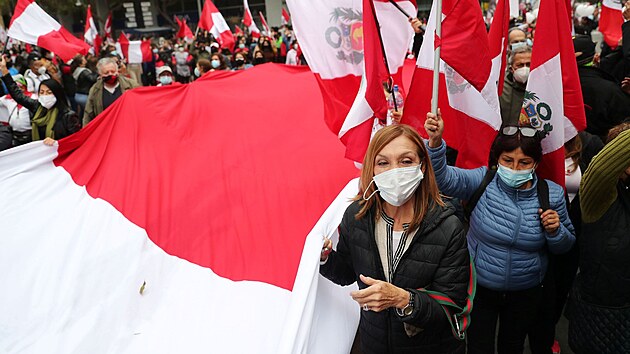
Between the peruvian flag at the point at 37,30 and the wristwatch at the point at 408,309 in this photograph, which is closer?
the wristwatch at the point at 408,309

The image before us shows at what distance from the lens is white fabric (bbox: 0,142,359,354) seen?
2.54 meters

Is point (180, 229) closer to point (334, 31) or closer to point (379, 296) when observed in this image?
point (334, 31)

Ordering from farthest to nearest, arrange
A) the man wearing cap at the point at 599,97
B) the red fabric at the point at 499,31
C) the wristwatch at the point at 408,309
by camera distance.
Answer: the man wearing cap at the point at 599,97 → the red fabric at the point at 499,31 → the wristwatch at the point at 408,309

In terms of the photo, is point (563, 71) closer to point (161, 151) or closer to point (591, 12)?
point (161, 151)

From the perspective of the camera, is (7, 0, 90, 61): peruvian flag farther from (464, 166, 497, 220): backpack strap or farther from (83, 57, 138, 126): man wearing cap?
(464, 166, 497, 220): backpack strap

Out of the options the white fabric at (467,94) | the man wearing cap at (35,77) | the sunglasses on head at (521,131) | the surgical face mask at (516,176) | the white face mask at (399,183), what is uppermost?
the white fabric at (467,94)

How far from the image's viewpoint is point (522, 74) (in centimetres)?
346

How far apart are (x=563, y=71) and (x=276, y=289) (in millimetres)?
2038

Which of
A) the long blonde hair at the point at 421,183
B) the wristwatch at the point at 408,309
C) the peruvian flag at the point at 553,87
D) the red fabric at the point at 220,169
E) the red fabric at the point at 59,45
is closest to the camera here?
the wristwatch at the point at 408,309

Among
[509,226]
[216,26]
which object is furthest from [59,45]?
[509,226]

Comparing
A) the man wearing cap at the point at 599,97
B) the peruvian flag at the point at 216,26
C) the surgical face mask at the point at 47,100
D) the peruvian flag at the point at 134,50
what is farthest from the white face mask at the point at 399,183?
the peruvian flag at the point at 134,50

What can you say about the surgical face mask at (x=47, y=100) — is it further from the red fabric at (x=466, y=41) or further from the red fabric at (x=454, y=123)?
the red fabric at (x=466, y=41)

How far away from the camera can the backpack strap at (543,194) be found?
2.38 meters

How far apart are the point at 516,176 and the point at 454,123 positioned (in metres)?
0.68
